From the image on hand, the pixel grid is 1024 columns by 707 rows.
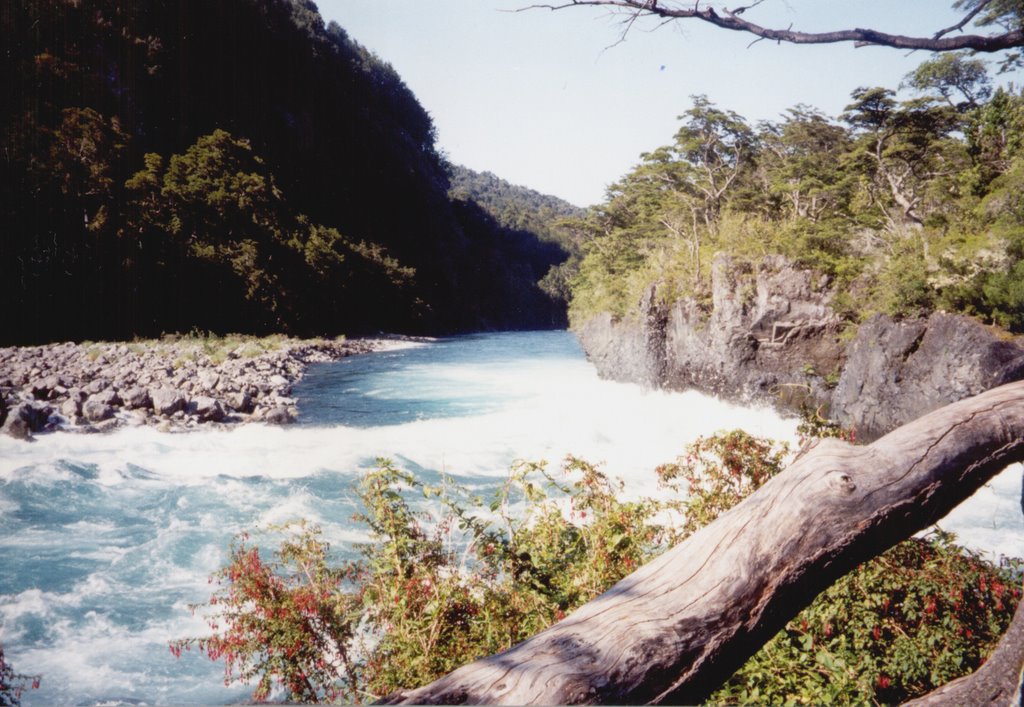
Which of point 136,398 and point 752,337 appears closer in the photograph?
point 136,398

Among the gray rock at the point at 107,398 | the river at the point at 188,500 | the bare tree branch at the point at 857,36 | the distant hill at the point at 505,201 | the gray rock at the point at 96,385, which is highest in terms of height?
the distant hill at the point at 505,201

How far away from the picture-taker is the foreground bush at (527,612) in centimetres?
175

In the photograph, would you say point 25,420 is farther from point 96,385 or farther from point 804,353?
point 804,353

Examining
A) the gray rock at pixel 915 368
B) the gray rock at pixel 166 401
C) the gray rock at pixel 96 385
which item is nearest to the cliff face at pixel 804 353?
the gray rock at pixel 915 368

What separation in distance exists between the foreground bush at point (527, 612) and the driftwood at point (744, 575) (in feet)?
3.17

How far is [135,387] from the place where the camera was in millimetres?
5555

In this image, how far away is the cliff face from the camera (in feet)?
18.3

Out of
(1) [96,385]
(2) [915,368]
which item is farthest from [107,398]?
(2) [915,368]

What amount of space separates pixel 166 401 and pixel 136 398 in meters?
0.29

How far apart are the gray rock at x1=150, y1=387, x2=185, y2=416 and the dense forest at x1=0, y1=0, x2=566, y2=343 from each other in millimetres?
1150

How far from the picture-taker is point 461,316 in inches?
1425

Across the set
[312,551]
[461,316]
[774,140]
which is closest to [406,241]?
[461,316]

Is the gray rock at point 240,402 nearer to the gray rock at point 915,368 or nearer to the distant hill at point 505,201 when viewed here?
the gray rock at point 915,368

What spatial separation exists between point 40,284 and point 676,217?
449 inches
